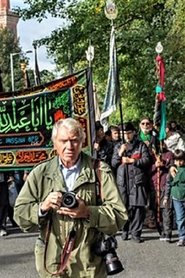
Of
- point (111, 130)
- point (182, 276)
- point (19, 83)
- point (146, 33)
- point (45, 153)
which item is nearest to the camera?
point (182, 276)

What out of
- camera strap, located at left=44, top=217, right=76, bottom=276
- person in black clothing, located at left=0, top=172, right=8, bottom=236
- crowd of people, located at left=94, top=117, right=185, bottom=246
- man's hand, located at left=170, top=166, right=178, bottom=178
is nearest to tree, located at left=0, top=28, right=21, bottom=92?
person in black clothing, located at left=0, top=172, right=8, bottom=236

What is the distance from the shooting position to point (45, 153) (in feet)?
34.6

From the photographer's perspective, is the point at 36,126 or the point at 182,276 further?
the point at 36,126

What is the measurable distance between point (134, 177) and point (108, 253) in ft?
21.4

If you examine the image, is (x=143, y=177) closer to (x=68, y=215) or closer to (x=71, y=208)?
(x=68, y=215)

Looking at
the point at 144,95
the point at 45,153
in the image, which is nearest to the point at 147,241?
the point at 45,153

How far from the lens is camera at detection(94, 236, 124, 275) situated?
171 inches

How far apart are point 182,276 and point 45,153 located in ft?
10.3

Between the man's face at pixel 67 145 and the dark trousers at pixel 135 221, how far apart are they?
6.29m

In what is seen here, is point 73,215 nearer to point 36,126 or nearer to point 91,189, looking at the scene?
point 91,189

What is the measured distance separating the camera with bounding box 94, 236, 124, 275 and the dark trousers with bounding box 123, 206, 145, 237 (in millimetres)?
6194

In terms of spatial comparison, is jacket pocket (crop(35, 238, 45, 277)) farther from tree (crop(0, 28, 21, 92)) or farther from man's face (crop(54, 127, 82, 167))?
tree (crop(0, 28, 21, 92))

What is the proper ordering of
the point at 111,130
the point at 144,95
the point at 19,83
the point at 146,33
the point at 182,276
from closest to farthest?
the point at 182,276 → the point at 111,130 → the point at 146,33 → the point at 144,95 → the point at 19,83

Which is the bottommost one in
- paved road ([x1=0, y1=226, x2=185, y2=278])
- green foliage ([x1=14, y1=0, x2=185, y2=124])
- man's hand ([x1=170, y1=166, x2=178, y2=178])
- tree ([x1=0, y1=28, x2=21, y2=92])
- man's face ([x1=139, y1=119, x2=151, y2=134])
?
paved road ([x1=0, y1=226, x2=185, y2=278])
